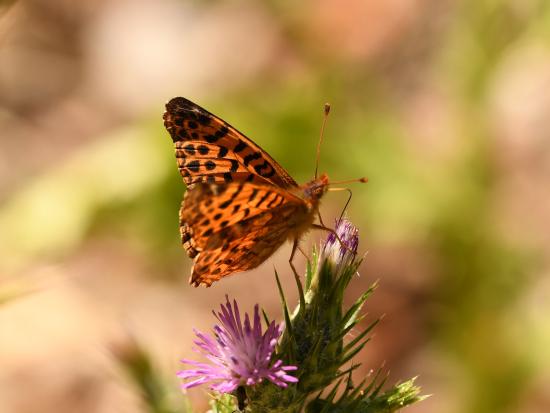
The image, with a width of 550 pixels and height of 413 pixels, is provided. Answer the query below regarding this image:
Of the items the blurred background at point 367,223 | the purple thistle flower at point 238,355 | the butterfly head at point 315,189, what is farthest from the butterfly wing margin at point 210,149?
the blurred background at point 367,223

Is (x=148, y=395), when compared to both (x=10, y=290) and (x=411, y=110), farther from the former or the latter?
(x=411, y=110)

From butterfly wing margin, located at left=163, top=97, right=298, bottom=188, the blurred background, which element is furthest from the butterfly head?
the blurred background

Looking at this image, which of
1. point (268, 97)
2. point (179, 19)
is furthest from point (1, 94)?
point (268, 97)

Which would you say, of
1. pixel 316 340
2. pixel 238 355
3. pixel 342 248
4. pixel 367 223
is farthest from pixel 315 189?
pixel 367 223

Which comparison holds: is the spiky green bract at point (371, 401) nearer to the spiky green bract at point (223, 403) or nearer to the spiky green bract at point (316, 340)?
the spiky green bract at point (316, 340)

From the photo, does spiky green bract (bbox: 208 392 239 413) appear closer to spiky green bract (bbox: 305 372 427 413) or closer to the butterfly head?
spiky green bract (bbox: 305 372 427 413)
